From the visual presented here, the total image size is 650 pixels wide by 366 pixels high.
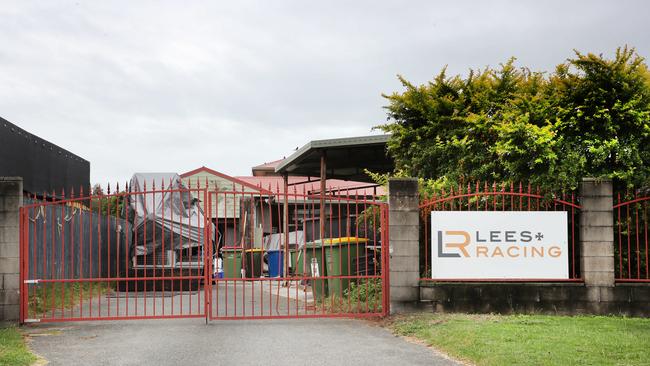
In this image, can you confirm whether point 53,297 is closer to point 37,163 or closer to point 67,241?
point 67,241

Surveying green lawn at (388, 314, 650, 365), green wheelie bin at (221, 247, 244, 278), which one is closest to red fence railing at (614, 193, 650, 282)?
green lawn at (388, 314, 650, 365)

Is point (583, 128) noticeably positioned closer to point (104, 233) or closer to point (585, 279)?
point (585, 279)

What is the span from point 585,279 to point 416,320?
10.1ft

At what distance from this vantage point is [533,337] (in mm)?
9367

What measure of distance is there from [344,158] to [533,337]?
1274cm

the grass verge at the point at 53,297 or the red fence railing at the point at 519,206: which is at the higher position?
the red fence railing at the point at 519,206

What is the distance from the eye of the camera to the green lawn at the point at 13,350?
830 centimetres

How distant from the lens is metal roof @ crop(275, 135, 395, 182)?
1822 centimetres

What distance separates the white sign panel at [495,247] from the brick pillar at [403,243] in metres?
0.35

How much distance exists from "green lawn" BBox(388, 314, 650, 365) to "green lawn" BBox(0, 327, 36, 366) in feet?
16.4

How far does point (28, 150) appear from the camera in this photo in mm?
18656

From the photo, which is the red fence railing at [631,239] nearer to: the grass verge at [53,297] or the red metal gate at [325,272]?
the red metal gate at [325,272]

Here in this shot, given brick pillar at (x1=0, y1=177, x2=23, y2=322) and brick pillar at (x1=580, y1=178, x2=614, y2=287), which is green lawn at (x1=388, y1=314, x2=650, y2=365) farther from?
brick pillar at (x1=0, y1=177, x2=23, y2=322)

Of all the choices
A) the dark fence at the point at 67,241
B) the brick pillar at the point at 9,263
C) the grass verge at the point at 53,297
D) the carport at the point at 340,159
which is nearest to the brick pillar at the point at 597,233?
the carport at the point at 340,159
